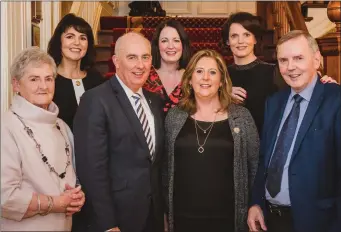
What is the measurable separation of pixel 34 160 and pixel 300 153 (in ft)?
4.28

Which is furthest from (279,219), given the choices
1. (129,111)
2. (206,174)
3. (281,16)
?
(281,16)

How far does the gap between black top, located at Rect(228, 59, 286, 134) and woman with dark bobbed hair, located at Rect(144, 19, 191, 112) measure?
0.38 meters

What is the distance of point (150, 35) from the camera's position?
6043mm

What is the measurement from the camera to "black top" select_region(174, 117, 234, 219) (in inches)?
110

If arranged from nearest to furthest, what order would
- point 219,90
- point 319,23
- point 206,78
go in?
point 206,78, point 219,90, point 319,23

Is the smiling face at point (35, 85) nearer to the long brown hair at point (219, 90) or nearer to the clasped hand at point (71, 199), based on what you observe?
the clasped hand at point (71, 199)

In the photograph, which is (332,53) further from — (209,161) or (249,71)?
(209,161)

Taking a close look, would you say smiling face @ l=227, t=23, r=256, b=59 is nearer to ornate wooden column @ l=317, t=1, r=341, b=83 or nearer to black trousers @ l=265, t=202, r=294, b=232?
ornate wooden column @ l=317, t=1, r=341, b=83

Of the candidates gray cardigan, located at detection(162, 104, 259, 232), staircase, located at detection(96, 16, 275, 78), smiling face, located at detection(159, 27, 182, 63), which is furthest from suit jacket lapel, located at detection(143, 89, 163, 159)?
staircase, located at detection(96, 16, 275, 78)

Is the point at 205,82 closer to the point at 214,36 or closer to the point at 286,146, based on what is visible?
the point at 286,146

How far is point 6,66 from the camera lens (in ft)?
9.14

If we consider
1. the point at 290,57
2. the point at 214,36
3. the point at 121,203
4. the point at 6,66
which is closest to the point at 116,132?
the point at 121,203

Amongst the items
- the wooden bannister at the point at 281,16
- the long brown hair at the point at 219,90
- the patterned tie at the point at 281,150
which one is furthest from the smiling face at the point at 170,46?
the wooden bannister at the point at 281,16

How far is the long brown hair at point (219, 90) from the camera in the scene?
293 cm
